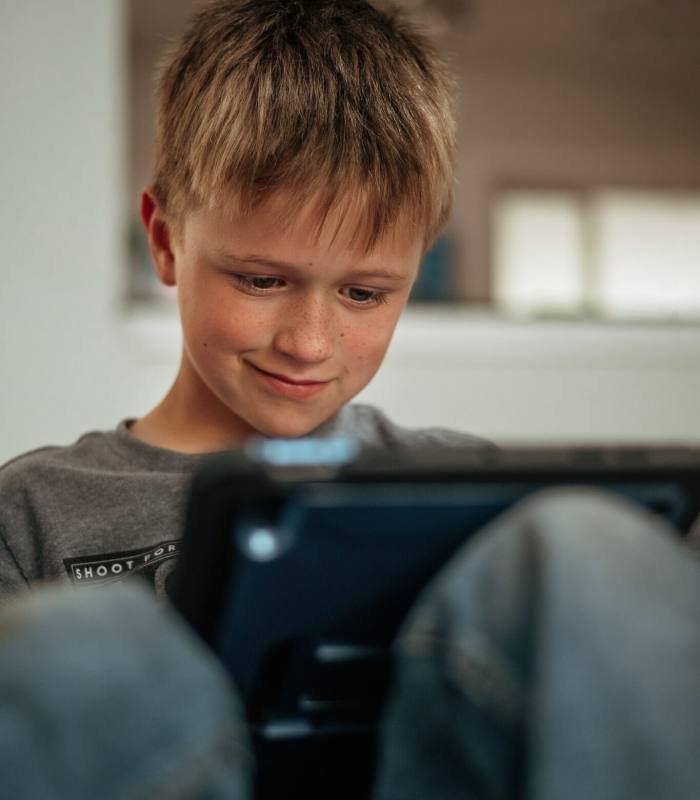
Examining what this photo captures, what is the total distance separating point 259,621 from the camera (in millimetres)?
449

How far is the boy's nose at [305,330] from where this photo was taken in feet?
2.81

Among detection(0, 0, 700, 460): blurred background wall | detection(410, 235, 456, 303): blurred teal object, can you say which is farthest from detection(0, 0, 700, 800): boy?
detection(410, 235, 456, 303): blurred teal object

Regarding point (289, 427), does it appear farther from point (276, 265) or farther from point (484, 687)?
point (484, 687)

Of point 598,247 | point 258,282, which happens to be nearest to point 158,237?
point 258,282

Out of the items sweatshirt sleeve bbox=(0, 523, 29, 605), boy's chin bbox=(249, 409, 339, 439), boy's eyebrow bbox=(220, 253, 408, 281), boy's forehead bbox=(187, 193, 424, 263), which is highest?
boy's forehead bbox=(187, 193, 424, 263)

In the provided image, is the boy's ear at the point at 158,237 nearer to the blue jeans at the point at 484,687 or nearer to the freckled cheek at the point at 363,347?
the freckled cheek at the point at 363,347

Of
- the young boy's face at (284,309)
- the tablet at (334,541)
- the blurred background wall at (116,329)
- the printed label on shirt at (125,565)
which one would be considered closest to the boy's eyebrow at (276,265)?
the young boy's face at (284,309)

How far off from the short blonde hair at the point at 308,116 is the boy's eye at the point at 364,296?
0.16ft

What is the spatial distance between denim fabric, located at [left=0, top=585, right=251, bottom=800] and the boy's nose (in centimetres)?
51

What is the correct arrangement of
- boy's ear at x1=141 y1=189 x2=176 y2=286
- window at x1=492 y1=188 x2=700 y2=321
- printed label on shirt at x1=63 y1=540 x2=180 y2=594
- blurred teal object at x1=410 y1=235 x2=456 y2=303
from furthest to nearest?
window at x1=492 y1=188 x2=700 y2=321, blurred teal object at x1=410 y1=235 x2=456 y2=303, boy's ear at x1=141 y1=189 x2=176 y2=286, printed label on shirt at x1=63 y1=540 x2=180 y2=594

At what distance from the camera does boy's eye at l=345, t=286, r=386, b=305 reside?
2.93ft

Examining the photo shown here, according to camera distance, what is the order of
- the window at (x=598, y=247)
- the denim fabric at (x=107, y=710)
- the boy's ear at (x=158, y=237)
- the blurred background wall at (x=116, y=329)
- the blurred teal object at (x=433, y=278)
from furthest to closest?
the window at (x=598, y=247) < the blurred teal object at (x=433, y=278) < the blurred background wall at (x=116, y=329) < the boy's ear at (x=158, y=237) < the denim fabric at (x=107, y=710)

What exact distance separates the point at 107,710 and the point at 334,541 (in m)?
0.13

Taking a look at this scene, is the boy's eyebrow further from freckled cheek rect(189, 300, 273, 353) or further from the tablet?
the tablet
